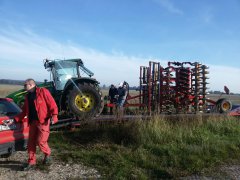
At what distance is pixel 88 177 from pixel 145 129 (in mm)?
3071

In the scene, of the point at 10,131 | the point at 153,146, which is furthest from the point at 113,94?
the point at 10,131

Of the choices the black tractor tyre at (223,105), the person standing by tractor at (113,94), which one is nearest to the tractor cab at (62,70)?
the person standing by tractor at (113,94)

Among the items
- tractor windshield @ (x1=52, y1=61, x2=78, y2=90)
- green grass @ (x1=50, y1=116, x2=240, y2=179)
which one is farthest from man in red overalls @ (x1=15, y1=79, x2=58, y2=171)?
tractor windshield @ (x1=52, y1=61, x2=78, y2=90)

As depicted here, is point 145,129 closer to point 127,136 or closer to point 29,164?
point 127,136

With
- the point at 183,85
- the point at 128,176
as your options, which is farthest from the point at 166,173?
the point at 183,85

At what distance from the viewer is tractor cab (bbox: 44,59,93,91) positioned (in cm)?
1163

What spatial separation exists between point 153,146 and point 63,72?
5023 millimetres

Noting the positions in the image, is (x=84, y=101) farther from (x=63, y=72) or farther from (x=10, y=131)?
(x=10, y=131)

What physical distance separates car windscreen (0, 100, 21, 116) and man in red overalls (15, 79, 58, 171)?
0.20 metres

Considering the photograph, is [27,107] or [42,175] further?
[27,107]

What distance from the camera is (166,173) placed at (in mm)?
6293

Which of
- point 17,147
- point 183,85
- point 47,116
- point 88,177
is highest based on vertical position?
point 183,85

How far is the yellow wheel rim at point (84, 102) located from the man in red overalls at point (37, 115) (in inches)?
168

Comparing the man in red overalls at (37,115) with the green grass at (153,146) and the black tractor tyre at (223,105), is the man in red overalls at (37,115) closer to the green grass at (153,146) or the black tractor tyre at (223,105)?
the green grass at (153,146)
